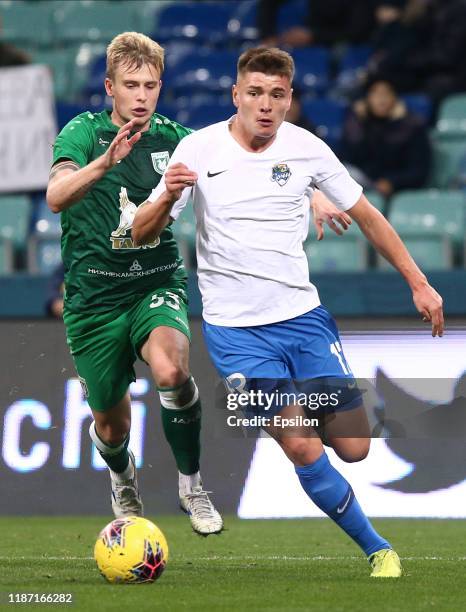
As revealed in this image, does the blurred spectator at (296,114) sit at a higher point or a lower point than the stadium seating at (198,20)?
lower

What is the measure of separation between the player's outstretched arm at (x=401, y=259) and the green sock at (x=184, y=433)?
4.53ft

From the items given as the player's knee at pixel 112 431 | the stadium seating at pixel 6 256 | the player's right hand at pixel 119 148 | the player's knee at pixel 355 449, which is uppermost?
the player's right hand at pixel 119 148

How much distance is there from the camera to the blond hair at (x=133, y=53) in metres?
6.66

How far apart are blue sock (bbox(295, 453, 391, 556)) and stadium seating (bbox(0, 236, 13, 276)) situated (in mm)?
6266

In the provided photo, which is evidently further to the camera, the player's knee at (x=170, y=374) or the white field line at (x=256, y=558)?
the white field line at (x=256, y=558)

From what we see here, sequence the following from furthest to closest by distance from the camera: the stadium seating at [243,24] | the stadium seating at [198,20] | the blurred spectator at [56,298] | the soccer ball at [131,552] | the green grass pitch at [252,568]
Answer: the stadium seating at [198,20]
the stadium seating at [243,24]
the blurred spectator at [56,298]
the soccer ball at [131,552]
the green grass pitch at [252,568]

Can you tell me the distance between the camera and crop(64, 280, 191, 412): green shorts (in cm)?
700

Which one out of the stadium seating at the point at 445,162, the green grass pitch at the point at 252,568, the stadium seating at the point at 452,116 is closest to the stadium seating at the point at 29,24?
the stadium seating at the point at 452,116

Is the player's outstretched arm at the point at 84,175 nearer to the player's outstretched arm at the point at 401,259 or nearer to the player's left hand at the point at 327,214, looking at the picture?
the player's left hand at the point at 327,214

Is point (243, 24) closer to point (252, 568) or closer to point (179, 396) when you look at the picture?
point (179, 396)

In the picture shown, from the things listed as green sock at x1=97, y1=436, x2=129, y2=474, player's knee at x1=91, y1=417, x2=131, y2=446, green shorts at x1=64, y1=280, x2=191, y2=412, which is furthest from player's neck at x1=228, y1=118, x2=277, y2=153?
green sock at x1=97, y1=436, x2=129, y2=474

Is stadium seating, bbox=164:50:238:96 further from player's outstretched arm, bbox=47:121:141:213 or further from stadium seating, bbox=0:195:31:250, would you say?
player's outstretched arm, bbox=47:121:141:213

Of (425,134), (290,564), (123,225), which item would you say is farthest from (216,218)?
(425,134)

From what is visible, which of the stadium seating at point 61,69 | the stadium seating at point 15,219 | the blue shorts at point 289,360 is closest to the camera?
the blue shorts at point 289,360
